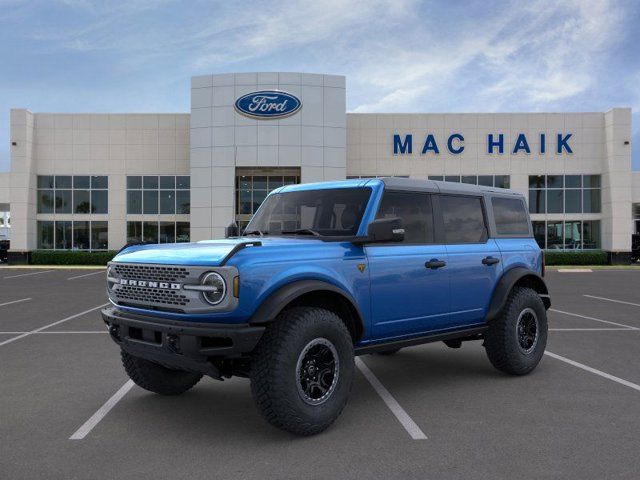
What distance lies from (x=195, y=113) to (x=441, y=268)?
2630cm

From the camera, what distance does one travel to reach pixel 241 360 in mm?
4156

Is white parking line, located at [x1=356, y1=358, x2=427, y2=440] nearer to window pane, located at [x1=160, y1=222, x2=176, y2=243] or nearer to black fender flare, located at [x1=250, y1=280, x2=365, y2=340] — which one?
black fender flare, located at [x1=250, y1=280, x2=365, y2=340]

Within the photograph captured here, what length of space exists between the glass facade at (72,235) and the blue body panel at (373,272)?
95.6 feet

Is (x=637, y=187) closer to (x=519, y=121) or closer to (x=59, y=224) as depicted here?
(x=519, y=121)

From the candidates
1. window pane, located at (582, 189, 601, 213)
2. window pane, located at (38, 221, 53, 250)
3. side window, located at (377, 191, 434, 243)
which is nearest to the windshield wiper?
side window, located at (377, 191, 434, 243)

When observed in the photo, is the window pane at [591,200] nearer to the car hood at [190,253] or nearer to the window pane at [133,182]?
the window pane at [133,182]

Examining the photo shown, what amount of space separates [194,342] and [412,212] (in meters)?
2.56

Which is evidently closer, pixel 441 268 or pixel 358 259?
pixel 358 259

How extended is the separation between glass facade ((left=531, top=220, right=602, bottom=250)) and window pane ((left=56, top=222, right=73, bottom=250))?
28.1m

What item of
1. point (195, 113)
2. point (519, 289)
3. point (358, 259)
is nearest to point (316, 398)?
point (358, 259)

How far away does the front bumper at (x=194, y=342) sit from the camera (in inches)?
149

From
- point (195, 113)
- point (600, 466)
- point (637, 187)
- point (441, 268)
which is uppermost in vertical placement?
point (195, 113)

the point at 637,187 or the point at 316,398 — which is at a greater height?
the point at 637,187

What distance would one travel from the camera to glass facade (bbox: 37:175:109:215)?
32.0 metres
